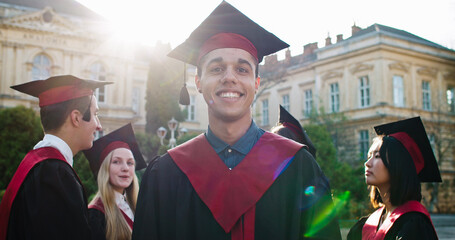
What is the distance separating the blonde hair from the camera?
12.7 ft

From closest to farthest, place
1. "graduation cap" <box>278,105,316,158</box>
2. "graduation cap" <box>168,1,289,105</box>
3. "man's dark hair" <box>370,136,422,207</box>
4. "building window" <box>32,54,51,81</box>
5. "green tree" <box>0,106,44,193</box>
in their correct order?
"graduation cap" <box>168,1,289,105</box>
"man's dark hair" <box>370,136,422,207</box>
"graduation cap" <box>278,105,316,158</box>
"green tree" <box>0,106,44,193</box>
"building window" <box>32,54,51,81</box>

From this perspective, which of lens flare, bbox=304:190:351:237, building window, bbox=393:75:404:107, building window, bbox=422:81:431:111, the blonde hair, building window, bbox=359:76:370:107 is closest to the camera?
lens flare, bbox=304:190:351:237

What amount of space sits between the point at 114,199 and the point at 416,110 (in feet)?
101

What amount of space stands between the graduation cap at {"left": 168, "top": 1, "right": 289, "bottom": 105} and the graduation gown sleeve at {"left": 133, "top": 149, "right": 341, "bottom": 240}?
2.59ft

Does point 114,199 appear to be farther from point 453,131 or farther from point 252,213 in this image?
point 453,131

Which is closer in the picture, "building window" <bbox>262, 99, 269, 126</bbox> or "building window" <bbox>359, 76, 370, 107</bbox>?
"building window" <bbox>359, 76, 370, 107</bbox>

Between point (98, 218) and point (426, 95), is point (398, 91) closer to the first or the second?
point (426, 95)

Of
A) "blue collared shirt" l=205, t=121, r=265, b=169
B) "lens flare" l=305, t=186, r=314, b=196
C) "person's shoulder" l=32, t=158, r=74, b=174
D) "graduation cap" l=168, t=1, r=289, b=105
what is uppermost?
"graduation cap" l=168, t=1, r=289, b=105

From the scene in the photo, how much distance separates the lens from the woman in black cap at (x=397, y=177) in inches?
133

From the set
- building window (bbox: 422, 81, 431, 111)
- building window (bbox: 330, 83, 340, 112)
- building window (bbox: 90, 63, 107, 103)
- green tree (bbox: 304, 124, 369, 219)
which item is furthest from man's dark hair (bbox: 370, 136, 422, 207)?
building window (bbox: 422, 81, 431, 111)

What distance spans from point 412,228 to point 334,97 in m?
31.3

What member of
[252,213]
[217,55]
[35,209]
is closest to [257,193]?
[252,213]

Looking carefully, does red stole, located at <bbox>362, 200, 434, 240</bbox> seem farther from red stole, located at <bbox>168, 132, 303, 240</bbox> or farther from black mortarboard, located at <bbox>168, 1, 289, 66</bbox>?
black mortarboard, located at <bbox>168, 1, 289, 66</bbox>

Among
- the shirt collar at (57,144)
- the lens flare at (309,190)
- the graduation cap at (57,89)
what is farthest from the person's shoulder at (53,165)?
the lens flare at (309,190)
